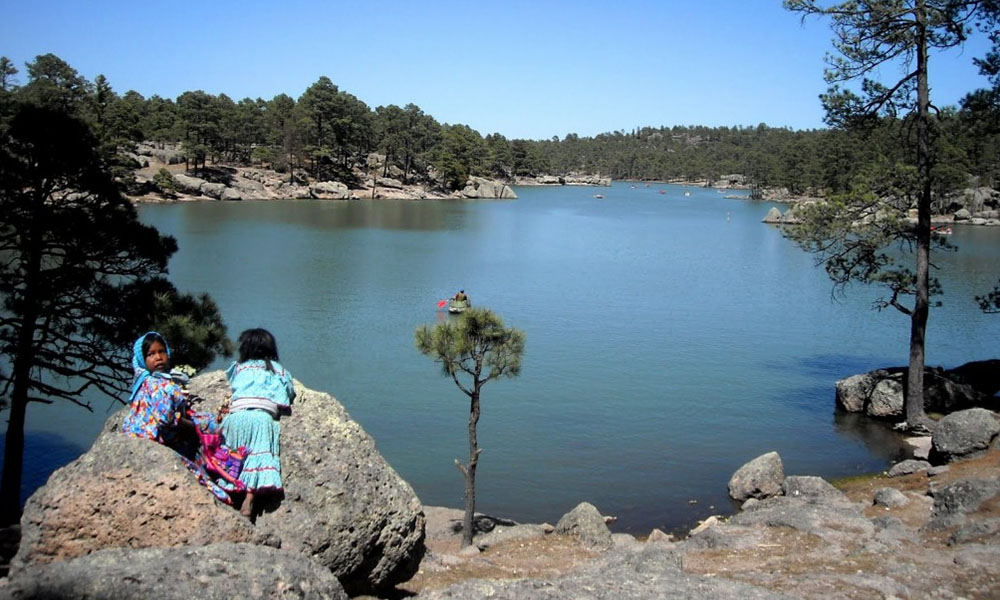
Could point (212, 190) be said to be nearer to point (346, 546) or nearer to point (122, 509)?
point (346, 546)

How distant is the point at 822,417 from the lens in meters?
26.0

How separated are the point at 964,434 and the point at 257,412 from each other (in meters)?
18.3

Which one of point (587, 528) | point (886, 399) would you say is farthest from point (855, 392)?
point (587, 528)

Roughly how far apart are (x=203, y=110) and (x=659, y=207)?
76.0 meters

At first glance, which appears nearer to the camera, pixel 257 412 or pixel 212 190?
pixel 257 412

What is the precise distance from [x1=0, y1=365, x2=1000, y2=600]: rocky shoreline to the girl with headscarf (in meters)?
0.23

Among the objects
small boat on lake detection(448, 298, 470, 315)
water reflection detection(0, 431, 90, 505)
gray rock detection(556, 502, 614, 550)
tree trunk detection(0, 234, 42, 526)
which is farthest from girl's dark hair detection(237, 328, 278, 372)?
small boat on lake detection(448, 298, 470, 315)

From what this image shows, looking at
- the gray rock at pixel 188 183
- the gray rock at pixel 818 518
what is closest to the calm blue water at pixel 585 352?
the gray rock at pixel 818 518

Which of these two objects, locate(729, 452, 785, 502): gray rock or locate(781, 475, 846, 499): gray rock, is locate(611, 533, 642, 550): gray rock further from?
locate(781, 475, 846, 499): gray rock

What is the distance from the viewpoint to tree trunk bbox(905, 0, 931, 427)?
22047 mm

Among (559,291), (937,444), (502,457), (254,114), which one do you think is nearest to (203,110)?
(254,114)

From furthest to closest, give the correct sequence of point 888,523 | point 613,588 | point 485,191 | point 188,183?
point 485,191, point 188,183, point 888,523, point 613,588

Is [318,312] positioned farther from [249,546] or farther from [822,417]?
[249,546]

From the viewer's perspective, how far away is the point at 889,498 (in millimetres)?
15836
